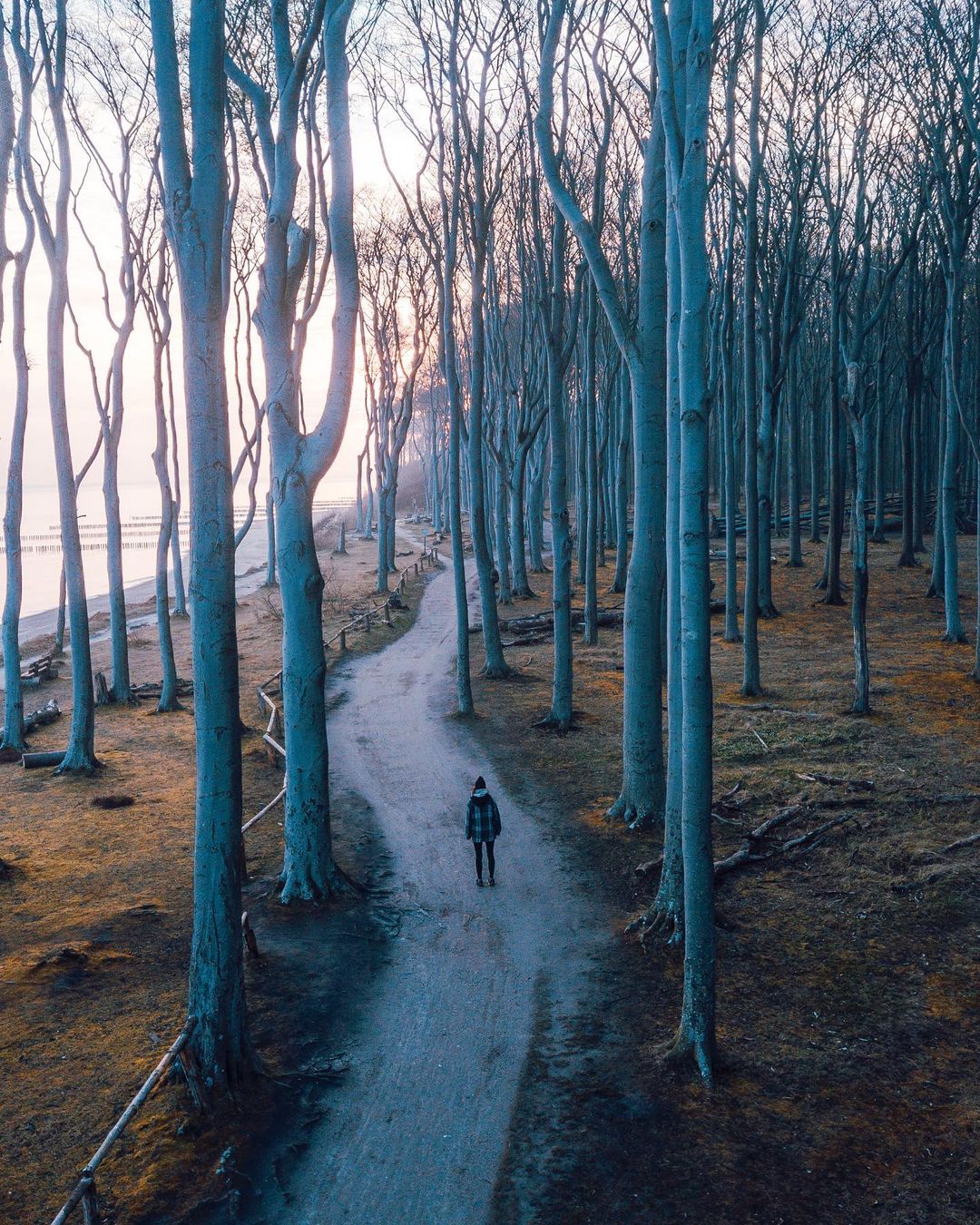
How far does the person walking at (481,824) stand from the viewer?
10438mm

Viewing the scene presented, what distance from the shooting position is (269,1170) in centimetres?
589

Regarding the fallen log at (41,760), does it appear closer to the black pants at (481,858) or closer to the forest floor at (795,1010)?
the forest floor at (795,1010)

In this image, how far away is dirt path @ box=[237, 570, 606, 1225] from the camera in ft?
18.8

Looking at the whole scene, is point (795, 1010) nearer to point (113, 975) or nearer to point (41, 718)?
point (113, 975)

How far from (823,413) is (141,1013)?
50.4 meters

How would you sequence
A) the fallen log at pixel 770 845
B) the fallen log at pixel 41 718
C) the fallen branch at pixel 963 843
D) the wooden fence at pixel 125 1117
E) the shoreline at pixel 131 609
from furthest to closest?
the shoreline at pixel 131 609 → the fallen log at pixel 41 718 → the fallen log at pixel 770 845 → the fallen branch at pixel 963 843 → the wooden fence at pixel 125 1117

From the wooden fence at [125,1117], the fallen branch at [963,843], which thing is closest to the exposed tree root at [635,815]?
the fallen branch at [963,843]

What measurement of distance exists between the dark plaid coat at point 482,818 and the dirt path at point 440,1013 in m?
0.60

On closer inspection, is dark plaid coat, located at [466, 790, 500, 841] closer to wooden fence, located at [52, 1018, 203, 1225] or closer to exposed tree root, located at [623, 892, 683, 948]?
exposed tree root, located at [623, 892, 683, 948]

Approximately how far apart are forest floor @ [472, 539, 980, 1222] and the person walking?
3.71 feet

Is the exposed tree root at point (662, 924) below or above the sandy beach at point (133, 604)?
below

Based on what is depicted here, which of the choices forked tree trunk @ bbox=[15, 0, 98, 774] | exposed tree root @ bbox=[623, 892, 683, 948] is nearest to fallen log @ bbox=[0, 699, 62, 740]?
forked tree trunk @ bbox=[15, 0, 98, 774]

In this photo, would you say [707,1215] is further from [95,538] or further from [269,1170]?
[95,538]

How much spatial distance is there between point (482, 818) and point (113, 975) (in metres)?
4.19
